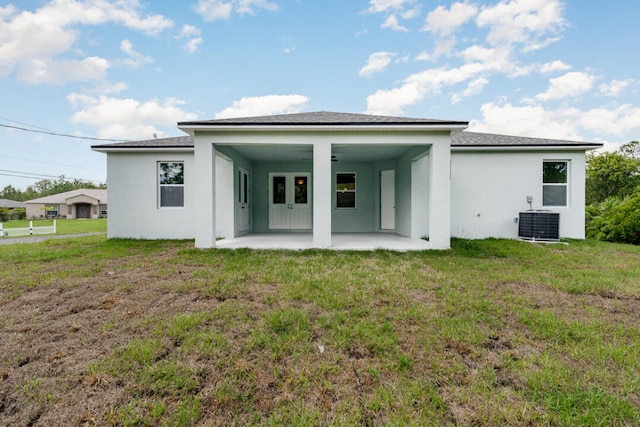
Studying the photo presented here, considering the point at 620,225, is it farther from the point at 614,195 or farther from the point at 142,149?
the point at 614,195

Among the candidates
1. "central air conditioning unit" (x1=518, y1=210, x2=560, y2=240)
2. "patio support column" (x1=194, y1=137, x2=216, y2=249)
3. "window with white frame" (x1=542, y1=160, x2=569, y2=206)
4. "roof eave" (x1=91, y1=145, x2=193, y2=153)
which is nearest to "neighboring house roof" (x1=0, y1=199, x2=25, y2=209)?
"roof eave" (x1=91, y1=145, x2=193, y2=153)

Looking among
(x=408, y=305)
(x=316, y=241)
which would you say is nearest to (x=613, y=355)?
(x=408, y=305)

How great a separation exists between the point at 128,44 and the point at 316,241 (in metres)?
13.3

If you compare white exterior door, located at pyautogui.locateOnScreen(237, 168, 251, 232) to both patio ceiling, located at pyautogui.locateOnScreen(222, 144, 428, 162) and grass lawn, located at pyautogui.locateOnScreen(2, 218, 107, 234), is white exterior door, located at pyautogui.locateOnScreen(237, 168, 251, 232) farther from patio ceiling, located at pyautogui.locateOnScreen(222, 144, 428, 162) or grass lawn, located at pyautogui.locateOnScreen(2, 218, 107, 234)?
grass lawn, located at pyautogui.locateOnScreen(2, 218, 107, 234)

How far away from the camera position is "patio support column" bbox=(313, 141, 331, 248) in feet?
23.5

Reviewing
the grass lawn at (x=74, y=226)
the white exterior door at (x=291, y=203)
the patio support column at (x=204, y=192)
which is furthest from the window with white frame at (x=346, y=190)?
the grass lawn at (x=74, y=226)

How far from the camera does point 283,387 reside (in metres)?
1.98

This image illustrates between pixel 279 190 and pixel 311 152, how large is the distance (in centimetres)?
273

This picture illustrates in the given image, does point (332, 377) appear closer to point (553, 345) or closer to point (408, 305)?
point (408, 305)

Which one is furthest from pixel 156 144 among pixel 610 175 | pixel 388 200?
pixel 610 175

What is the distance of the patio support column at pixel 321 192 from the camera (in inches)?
282

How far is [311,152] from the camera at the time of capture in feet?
30.1

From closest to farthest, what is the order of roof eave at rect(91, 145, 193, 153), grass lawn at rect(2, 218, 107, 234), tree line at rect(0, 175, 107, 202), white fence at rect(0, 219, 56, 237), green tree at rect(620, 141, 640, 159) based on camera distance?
roof eave at rect(91, 145, 193, 153), white fence at rect(0, 219, 56, 237), grass lawn at rect(2, 218, 107, 234), green tree at rect(620, 141, 640, 159), tree line at rect(0, 175, 107, 202)

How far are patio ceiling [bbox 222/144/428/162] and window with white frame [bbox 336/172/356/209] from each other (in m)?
0.78
